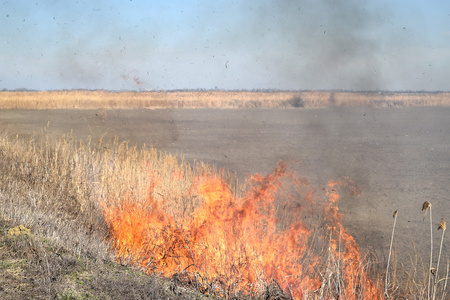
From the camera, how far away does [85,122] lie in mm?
24062

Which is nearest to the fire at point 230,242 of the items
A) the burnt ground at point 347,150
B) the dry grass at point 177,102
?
the burnt ground at point 347,150

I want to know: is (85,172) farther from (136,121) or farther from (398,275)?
(136,121)

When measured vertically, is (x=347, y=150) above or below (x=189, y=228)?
above

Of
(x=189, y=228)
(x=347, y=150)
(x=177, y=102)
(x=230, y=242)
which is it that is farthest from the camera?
(x=177, y=102)

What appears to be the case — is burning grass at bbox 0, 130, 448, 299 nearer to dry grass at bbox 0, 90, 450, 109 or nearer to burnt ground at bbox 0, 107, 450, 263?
burnt ground at bbox 0, 107, 450, 263

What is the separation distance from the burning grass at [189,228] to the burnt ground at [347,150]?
1.04 meters

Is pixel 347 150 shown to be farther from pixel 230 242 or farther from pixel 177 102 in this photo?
pixel 177 102

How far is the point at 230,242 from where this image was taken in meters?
6.22

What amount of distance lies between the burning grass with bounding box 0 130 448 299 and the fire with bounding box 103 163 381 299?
0.02 metres

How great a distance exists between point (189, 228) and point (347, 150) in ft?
35.4

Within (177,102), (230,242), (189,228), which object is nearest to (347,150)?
(189,228)

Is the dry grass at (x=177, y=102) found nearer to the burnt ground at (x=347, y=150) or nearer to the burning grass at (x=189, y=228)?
the burnt ground at (x=347, y=150)

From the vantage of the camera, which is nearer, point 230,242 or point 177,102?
point 230,242

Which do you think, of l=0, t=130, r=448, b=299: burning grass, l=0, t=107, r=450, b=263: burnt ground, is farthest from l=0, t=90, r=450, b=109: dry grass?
l=0, t=130, r=448, b=299: burning grass
